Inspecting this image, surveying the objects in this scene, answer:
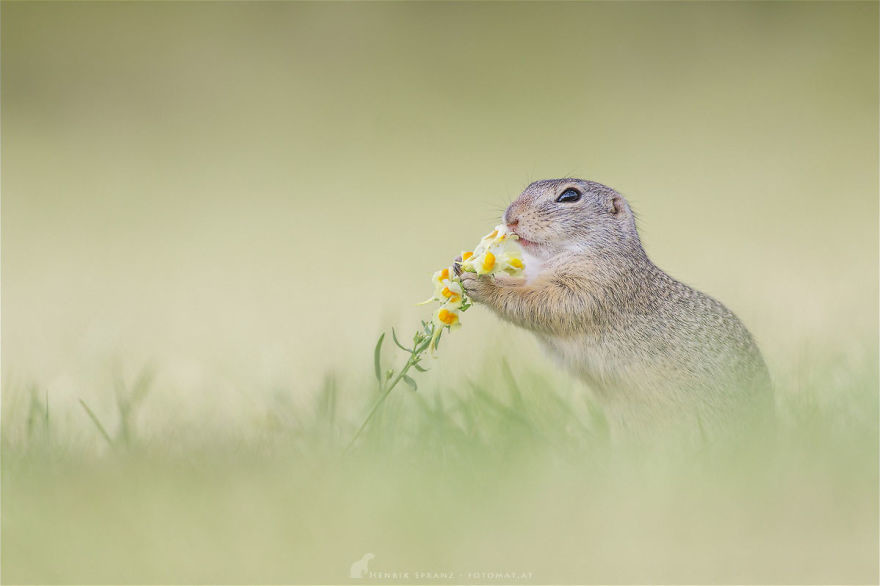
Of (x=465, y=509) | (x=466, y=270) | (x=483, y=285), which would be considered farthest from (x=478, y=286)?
(x=465, y=509)

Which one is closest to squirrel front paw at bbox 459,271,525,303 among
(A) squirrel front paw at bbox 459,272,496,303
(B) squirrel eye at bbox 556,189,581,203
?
(A) squirrel front paw at bbox 459,272,496,303

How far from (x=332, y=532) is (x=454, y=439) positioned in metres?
0.46

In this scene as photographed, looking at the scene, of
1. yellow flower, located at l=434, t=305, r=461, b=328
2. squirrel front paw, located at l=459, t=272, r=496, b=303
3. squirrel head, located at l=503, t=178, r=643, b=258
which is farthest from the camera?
squirrel head, located at l=503, t=178, r=643, b=258

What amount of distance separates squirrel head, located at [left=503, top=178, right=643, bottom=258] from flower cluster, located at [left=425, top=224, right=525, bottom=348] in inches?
2.4

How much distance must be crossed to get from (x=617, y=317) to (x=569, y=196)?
38 centimetres

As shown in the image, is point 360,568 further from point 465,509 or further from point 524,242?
point 524,242

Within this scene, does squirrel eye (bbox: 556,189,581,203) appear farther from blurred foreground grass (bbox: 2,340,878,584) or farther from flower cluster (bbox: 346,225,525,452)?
blurred foreground grass (bbox: 2,340,878,584)

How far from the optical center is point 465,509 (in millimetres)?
1494

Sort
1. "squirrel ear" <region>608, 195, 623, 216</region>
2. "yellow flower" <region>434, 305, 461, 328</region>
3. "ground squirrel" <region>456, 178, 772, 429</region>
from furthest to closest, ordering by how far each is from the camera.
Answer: "squirrel ear" <region>608, 195, 623, 216</region>
"ground squirrel" <region>456, 178, 772, 429</region>
"yellow flower" <region>434, 305, 461, 328</region>

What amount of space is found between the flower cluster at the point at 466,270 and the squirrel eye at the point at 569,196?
0.19 m

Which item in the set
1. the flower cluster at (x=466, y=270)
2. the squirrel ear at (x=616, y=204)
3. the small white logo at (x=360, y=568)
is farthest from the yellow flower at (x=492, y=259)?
the small white logo at (x=360, y=568)

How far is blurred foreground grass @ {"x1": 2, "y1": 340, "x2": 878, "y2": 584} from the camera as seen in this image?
1.37 meters

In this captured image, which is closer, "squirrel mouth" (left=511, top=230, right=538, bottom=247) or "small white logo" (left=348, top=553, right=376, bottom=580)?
"small white logo" (left=348, top=553, right=376, bottom=580)

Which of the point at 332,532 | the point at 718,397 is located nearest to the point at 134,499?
the point at 332,532
